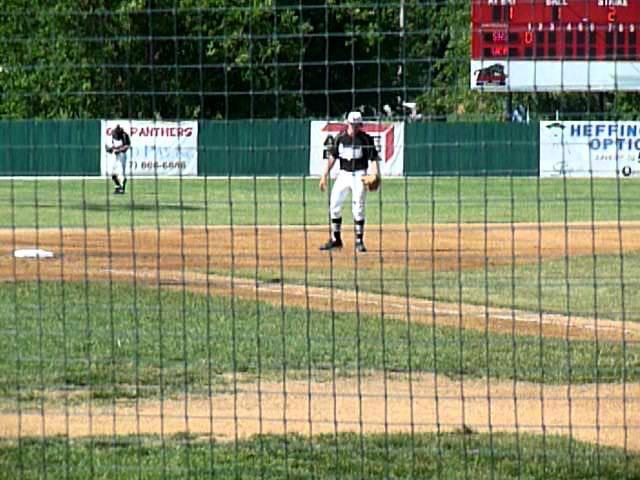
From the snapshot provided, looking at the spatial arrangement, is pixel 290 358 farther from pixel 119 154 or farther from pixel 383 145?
pixel 383 145

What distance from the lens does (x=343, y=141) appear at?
77.3ft

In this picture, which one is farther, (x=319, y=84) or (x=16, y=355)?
(x=319, y=84)

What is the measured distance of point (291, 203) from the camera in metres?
35.0

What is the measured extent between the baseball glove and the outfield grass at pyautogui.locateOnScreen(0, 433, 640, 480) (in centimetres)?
1268

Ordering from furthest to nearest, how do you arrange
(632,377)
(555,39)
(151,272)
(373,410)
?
1. (555,39)
2. (151,272)
3. (632,377)
4. (373,410)

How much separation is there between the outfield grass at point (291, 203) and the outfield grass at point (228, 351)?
31.4ft

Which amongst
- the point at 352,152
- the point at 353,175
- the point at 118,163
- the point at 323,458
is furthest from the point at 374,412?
the point at 118,163

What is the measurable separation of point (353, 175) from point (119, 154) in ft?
43.9

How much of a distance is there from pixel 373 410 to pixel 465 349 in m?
2.78

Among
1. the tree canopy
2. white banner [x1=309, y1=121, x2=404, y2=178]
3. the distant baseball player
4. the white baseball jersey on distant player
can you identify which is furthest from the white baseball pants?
white banner [x1=309, y1=121, x2=404, y2=178]

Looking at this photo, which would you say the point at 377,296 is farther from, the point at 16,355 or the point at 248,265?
the point at 16,355

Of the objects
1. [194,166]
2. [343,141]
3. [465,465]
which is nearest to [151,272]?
[343,141]

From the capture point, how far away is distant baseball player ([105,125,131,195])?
105 ft

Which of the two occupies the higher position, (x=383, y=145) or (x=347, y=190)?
(x=383, y=145)
